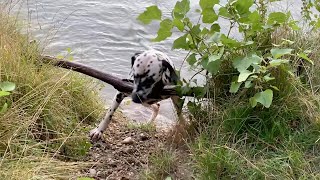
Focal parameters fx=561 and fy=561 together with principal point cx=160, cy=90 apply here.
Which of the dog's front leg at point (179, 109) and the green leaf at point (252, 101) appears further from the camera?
the dog's front leg at point (179, 109)

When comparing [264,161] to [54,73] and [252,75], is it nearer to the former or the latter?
[252,75]

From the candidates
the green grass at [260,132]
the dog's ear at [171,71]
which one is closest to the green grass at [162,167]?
the green grass at [260,132]

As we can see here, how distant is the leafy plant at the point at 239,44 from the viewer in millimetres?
3092

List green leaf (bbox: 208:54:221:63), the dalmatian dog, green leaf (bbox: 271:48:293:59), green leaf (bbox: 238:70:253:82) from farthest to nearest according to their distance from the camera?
the dalmatian dog, green leaf (bbox: 208:54:221:63), green leaf (bbox: 271:48:293:59), green leaf (bbox: 238:70:253:82)

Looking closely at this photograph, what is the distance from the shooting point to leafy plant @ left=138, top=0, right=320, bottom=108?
3092 millimetres

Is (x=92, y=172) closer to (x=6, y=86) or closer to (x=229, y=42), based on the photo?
(x=6, y=86)

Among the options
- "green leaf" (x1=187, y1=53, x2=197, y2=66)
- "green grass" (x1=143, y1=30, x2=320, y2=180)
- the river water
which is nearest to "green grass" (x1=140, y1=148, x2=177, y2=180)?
"green grass" (x1=143, y1=30, x2=320, y2=180)

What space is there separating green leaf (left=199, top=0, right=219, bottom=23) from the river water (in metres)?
1.78

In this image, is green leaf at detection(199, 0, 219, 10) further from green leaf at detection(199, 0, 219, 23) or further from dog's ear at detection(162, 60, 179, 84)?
dog's ear at detection(162, 60, 179, 84)

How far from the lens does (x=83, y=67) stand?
397 cm

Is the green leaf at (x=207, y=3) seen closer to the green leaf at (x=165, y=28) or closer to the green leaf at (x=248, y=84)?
the green leaf at (x=165, y=28)

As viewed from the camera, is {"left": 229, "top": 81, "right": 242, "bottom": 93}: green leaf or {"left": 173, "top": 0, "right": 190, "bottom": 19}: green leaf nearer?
{"left": 229, "top": 81, "right": 242, "bottom": 93}: green leaf

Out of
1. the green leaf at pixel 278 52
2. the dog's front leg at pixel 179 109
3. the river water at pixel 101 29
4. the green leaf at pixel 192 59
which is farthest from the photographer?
the river water at pixel 101 29

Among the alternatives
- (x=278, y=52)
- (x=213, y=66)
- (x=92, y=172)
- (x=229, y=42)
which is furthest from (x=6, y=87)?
(x=278, y=52)
